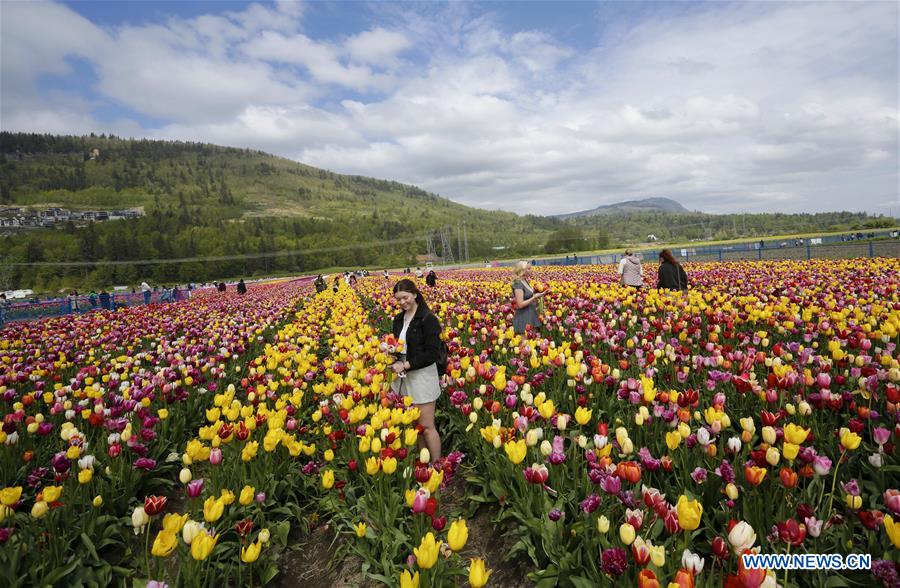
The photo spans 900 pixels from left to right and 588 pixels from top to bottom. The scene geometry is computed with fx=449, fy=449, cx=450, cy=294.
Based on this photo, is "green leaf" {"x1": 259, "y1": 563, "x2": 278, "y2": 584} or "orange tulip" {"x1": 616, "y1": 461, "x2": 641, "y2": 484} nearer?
"orange tulip" {"x1": 616, "y1": 461, "x2": 641, "y2": 484}

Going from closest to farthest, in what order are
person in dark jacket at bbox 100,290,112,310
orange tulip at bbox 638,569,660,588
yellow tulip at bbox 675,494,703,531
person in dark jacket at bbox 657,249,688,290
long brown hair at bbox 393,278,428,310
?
1. orange tulip at bbox 638,569,660,588
2. yellow tulip at bbox 675,494,703,531
3. long brown hair at bbox 393,278,428,310
4. person in dark jacket at bbox 657,249,688,290
5. person in dark jacket at bbox 100,290,112,310

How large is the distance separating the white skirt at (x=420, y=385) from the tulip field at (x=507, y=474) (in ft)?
0.79

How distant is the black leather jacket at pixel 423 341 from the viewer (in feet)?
14.8

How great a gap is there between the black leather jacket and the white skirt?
127mm

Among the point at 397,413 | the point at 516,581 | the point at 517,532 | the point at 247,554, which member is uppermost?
the point at 397,413

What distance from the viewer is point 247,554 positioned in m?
2.59

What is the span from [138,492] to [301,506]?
64.4 inches

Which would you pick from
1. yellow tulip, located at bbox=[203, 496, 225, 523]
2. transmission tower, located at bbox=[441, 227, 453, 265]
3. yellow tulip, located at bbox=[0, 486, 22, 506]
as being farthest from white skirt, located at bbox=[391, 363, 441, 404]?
transmission tower, located at bbox=[441, 227, 453, 265]

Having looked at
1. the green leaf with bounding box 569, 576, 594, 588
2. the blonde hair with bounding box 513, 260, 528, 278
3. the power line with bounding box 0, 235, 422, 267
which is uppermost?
the power line with bounding box 0, 235, 422, 267

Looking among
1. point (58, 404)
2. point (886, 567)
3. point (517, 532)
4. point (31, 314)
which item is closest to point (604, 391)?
point (517, 532)

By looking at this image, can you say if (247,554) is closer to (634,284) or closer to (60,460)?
(60,460)

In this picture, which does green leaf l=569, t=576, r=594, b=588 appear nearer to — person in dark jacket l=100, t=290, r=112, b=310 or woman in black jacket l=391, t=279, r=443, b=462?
woman in black jacket l=391, t=279, r=443, b=462

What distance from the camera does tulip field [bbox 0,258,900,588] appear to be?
2412 millimetres

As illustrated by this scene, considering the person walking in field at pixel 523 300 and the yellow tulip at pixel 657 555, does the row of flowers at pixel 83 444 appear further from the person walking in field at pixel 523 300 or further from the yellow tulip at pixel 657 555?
the person walking in field at pixel 523 300
